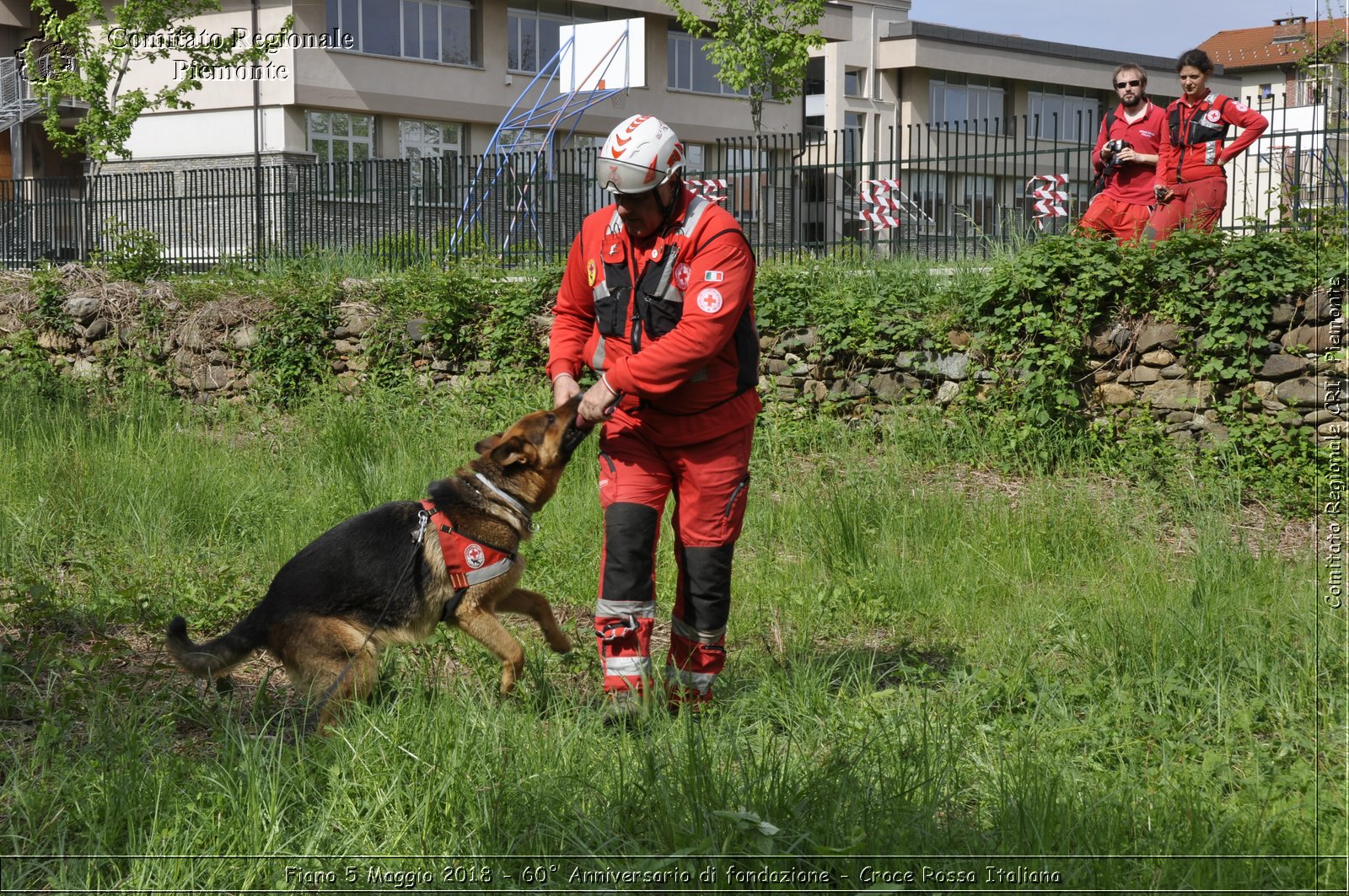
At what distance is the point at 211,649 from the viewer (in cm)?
448

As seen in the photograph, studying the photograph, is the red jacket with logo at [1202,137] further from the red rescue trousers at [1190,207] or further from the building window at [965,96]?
the building window at [965,96]

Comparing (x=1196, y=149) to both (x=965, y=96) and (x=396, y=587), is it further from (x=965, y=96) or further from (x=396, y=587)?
(x=965, y=96)

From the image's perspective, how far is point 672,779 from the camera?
11.4ft

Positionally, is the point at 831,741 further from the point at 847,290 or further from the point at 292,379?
the point at 292,379

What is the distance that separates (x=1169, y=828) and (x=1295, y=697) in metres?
1.35

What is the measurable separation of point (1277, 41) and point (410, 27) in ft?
109

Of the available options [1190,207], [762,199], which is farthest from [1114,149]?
[762,199]

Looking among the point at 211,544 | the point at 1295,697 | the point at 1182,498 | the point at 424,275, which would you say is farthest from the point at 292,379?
the point at 1295,697

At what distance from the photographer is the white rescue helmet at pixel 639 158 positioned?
430 cm

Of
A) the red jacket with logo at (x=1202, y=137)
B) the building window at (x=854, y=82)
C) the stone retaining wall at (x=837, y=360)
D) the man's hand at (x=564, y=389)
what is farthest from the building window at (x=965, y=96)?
the man's hand at (x=564, y=389)

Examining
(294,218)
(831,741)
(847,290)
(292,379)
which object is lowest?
(831,741)

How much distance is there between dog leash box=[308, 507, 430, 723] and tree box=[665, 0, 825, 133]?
26.7 meters

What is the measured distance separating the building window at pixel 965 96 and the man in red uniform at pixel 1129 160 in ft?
145

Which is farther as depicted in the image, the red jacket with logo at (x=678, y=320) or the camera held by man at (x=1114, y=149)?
the camera held by man at (x=1114, y=149)
